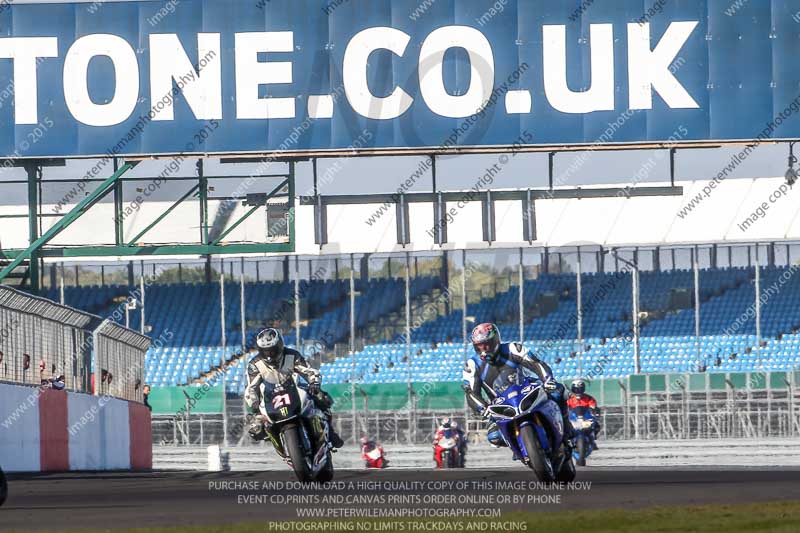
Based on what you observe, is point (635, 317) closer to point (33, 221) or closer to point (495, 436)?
point (33, 221)

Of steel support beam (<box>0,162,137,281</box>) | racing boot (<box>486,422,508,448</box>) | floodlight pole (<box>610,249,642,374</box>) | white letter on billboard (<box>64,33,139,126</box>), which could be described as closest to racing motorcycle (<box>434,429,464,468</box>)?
steel support beam (<box>0,162,137,281</box>)

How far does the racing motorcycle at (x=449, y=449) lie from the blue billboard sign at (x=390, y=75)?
8.19 m

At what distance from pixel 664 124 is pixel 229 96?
31.3 feet

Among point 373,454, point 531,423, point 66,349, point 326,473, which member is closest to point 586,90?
point 373,454

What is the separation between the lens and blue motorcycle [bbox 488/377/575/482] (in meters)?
15.3

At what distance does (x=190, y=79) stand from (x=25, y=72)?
369 cm

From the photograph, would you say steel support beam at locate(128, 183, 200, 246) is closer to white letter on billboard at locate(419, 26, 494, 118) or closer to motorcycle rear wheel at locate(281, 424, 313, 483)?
white letter on billboard at locate(419, 26, 494, 118)

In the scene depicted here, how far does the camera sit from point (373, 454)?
33125 millimetres

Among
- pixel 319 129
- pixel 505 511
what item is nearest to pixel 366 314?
pixel 319 129

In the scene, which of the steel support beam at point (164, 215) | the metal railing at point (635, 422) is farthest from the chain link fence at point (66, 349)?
the metal railing at point (635, 422)

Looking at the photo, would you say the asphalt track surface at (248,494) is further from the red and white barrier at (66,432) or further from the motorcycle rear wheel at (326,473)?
the red and white barrier at (66,432)

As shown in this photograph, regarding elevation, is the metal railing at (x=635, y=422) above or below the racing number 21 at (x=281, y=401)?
below

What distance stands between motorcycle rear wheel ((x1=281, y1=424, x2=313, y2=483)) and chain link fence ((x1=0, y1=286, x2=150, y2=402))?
7356mm

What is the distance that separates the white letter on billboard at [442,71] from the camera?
36.7m
